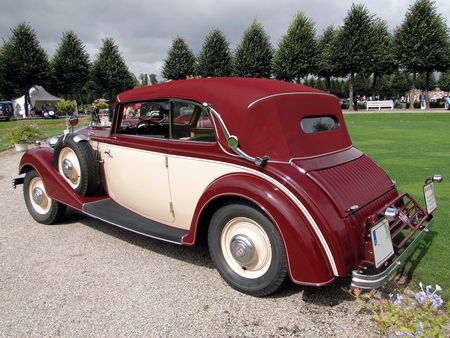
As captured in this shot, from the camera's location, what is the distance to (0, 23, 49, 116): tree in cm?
3753

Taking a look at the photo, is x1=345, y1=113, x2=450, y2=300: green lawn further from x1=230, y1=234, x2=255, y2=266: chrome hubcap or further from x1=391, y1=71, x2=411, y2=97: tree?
x1=391, y1=71, x2=411, y2=97: tree

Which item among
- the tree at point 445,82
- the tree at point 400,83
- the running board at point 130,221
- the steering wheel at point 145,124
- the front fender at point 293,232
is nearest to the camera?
the front fender at point 293,232

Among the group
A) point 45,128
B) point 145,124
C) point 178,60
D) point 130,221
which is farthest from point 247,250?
point 178,60

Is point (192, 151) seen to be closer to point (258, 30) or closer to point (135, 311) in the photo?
point (135, 311)

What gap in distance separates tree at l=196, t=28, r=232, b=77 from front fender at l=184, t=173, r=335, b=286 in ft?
125

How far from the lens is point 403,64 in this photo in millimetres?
31922

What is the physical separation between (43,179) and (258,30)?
38380 mm

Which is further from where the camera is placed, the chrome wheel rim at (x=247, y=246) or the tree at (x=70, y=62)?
the tree at (x=70, y=62)

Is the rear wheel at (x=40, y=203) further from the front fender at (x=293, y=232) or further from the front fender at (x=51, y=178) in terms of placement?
the front fender at (x=293, y=232)

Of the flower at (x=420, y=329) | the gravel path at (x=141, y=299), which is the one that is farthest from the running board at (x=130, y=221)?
the flower at (x=420, y=329)

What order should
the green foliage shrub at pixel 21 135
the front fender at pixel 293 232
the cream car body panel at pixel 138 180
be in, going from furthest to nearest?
the green foliage shrub at pixel 21 135 → the cream car body panel at pixel 138 180 → the front fender at pixel 293 232

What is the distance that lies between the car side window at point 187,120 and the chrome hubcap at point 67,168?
1.60 m

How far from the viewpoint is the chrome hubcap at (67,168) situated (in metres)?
4.20

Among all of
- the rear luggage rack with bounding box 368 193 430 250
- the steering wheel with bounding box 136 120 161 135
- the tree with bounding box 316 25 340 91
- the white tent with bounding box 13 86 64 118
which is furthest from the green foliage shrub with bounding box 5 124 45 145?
the white tent with bounding box 13 86 64 118
